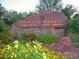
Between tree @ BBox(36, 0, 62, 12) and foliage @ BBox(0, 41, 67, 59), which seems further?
tree @ BBox(36, 0, 62, 12)

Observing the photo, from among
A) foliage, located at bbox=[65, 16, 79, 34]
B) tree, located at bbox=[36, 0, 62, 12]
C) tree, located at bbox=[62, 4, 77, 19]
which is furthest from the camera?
tree, located at bbox=[36, 0, 62, 12]

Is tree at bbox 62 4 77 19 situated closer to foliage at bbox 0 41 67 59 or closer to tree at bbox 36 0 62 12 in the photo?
tree at bbox 36 0 62 12

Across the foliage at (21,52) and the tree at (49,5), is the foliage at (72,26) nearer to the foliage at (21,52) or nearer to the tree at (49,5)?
the tree at (49,5)

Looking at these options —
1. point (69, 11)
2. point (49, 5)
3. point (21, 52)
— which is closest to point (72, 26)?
point (69, 11)

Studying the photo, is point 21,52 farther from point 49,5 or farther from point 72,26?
point 49,5

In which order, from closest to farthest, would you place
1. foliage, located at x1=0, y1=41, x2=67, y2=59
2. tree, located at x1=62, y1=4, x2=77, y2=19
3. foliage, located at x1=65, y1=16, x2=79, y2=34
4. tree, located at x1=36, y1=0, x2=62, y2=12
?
foliage, located at x1=0, y1=41, x2=67, y2=59 → foliage, located at x1=65, y1=16, x2=79, y2=34 → tree, located at x1=62, y1=4, x2=77, y2=19 → tree, located at x1=36, y1=0, x2=62, y2=12

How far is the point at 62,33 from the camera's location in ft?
99.1

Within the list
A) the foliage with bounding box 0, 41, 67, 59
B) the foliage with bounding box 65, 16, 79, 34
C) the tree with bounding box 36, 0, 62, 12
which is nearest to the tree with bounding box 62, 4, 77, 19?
the tree with bounding box 36, 0, 62, 12

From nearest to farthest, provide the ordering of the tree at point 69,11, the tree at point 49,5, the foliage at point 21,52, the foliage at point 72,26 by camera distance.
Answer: the foliage at point 21,52
the foliage at point 72,26
the tree at point 69,11
the tree at point 49,5

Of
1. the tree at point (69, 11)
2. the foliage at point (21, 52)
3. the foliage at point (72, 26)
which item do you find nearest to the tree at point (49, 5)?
the tree at point (69, 11)

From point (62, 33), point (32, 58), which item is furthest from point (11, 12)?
point (32, 58)

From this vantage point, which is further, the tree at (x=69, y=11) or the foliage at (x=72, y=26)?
the tree at (x=69, y=11)

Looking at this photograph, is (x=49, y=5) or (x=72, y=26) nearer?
(x=72, y=26)

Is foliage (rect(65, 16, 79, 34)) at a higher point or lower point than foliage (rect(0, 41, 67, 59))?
lower
